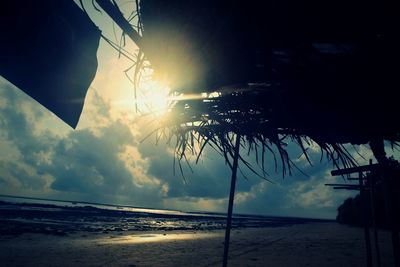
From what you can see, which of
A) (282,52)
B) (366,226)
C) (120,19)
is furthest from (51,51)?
(366,226)

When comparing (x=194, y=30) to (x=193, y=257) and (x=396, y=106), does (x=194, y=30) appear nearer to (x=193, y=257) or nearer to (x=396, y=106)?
(x=396, y=106)

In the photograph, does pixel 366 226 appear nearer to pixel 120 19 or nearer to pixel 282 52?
pixel 282 52

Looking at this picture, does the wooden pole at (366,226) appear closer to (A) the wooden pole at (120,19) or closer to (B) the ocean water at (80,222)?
(A) the wooden pole at (120,19)

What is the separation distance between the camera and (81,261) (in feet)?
38.2

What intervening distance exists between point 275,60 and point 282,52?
133 mm

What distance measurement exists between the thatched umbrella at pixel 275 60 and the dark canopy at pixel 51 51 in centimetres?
32

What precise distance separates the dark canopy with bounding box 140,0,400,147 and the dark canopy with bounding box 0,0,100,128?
0.51 meters

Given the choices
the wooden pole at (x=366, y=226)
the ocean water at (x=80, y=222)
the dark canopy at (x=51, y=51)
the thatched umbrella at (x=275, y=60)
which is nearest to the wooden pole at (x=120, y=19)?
the thatched umbrella at (x=275, y=60)

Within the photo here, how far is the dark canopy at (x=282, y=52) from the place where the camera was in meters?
2.11

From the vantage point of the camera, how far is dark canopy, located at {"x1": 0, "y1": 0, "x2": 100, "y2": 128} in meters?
1.81

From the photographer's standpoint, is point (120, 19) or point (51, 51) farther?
point (120, 19)

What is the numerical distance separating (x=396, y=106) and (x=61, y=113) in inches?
132

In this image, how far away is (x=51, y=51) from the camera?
80.5 inches

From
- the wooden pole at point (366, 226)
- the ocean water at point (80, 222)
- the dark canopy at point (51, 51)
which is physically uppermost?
the dark canopy at point (51, 51)
